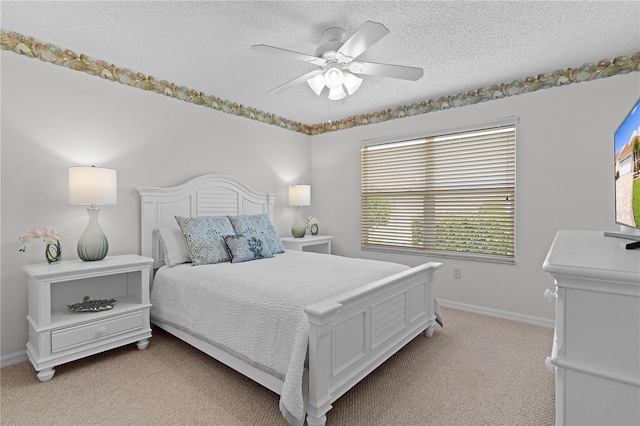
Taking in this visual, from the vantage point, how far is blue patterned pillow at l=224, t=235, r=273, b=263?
2980mm

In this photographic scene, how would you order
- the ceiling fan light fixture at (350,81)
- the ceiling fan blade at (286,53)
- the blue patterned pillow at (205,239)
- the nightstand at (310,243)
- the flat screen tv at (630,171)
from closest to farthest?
the flat screen tv at (630,171), the ceiling fan blade at (286,53), the ceiling fan light fixture at (350,81), the blue patterned pillow at (205,239), the nightstand at (310,243)

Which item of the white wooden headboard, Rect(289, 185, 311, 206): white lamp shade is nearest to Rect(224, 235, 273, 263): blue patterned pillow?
the white wooden headboard

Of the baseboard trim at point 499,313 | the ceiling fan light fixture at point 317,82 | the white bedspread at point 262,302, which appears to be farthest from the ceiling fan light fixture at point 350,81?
the baseboard trim at point 499,313

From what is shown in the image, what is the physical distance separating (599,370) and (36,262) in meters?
3.36

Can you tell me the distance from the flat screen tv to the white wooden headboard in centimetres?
336

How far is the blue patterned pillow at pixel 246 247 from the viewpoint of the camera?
2980 millimetres

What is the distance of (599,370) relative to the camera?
825mm

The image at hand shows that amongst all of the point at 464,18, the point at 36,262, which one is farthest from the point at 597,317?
the point at 36,262

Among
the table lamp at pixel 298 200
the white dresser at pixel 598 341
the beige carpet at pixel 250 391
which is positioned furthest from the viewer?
the table lamp at pixel 298 200

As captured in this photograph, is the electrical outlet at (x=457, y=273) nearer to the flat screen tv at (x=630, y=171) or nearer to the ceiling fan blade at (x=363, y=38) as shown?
the flat screen tv at (x=630, y=171)

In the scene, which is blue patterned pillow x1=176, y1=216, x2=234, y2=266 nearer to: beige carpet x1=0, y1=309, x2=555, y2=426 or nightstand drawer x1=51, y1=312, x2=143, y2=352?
nightstand drawer x1=51, y1=312, x2=143, y2=352

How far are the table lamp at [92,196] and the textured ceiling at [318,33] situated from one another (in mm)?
998

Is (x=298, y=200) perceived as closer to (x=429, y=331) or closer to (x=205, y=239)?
(x=205, y=239)

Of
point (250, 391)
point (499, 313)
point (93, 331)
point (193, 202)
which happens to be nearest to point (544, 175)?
point (499, 313)
